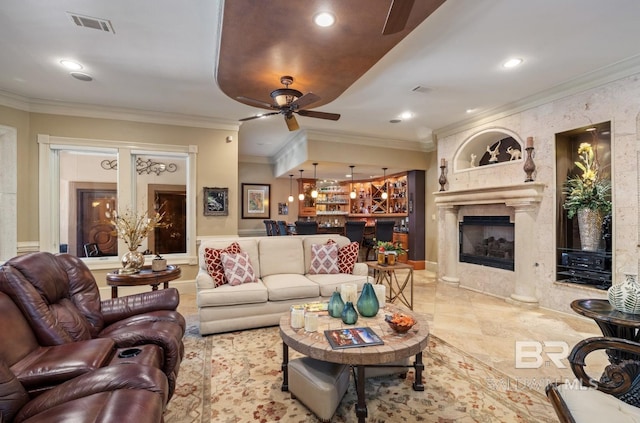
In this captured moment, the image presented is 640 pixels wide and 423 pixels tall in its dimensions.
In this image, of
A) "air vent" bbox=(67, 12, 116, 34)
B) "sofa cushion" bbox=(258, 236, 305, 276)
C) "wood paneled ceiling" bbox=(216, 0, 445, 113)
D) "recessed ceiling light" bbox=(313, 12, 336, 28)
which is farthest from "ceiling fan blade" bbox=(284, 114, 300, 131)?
"air vent" bbox=(67, 12, 116, 34)

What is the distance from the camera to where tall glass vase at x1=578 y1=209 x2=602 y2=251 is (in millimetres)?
3760

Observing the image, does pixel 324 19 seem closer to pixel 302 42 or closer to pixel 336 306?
pixel 302 42

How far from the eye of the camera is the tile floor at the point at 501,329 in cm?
256

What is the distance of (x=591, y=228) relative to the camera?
3.80 m

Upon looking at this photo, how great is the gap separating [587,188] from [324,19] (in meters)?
3.81

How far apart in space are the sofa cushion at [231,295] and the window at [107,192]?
2018 mm

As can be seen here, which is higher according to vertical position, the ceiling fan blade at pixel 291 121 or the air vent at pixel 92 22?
the air vent at pixel 92 22

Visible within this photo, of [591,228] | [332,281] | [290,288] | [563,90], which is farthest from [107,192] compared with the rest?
[591,228]

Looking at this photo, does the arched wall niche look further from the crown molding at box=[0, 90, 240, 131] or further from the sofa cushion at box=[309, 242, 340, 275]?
the crown molding at box=[0, 90, 240, 131]

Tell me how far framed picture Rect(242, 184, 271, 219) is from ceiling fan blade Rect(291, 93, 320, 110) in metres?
5.61

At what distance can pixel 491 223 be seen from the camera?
5.10m

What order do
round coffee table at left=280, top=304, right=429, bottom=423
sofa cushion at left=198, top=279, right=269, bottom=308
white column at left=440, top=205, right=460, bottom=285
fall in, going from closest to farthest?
round coffee table at left=280, top=304, right=429, bottom=423 < sofa cushion at left=198, top=279, right=269, bottom=308 < white column at left=440, top=205, right=460, bottom=285

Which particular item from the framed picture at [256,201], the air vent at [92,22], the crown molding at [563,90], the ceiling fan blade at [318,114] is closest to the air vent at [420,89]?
the ceiling fan blade at [318,114]

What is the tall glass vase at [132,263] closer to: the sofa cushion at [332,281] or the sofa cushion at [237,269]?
the sofa cushion at [237,269]
